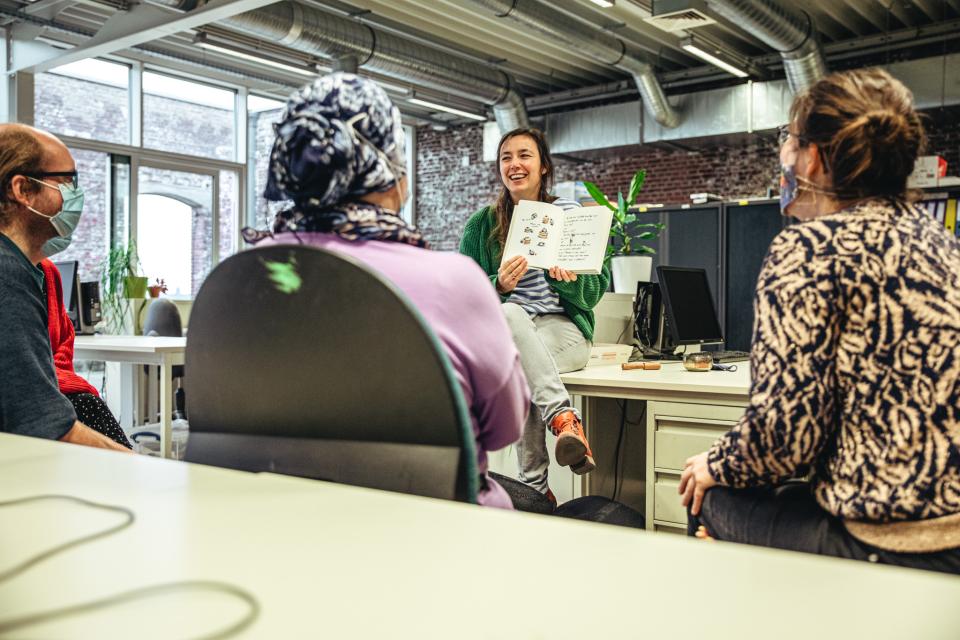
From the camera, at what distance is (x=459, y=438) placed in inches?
37.5

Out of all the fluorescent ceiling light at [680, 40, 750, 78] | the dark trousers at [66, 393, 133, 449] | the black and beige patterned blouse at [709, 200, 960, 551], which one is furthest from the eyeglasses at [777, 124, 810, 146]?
the fluorescent ceiling light at [680, 40, 750, 78]

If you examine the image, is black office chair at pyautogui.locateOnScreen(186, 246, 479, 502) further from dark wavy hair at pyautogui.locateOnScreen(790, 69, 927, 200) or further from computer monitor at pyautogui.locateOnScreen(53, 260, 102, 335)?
computer monitor at pyautogui.locateOnScreen(53, 260, 102, 335)

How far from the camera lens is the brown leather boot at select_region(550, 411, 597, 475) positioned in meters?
2.40

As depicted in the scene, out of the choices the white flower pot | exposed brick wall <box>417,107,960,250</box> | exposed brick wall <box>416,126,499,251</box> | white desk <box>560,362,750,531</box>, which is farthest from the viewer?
exposed brick wall <box>416,126,499,251</box>

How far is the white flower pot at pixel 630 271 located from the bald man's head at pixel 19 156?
2416 millimetres

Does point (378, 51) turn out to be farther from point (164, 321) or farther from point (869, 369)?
point (869, 369)

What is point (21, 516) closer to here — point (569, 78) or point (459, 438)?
point (459, 438)

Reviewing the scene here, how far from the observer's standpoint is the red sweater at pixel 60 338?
204 cm

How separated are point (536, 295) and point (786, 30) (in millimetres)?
5019

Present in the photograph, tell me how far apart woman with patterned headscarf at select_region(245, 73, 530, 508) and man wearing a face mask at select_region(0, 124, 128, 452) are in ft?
2.09

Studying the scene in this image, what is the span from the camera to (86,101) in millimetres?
7883

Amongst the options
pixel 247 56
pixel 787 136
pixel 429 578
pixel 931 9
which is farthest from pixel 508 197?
pixel 931 9

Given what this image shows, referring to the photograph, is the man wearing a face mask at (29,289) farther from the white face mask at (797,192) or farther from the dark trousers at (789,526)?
the white face mask at (797,192)

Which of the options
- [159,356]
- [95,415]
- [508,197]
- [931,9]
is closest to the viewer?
[95,415]
